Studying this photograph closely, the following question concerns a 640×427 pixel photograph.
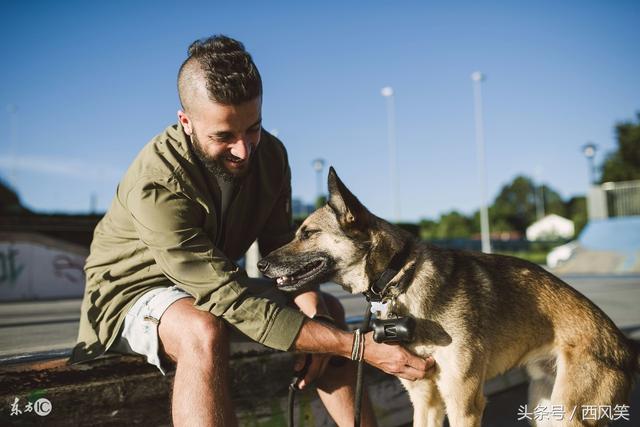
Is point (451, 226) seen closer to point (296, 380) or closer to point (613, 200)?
point (613, 200)

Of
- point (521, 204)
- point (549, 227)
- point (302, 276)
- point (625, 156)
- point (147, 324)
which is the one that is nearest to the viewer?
point (147, 324)

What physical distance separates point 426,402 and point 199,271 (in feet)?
5.18

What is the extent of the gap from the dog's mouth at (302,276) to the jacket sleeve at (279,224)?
466 mm

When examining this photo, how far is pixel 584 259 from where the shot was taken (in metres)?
20.3

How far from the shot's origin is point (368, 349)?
266 centimetres

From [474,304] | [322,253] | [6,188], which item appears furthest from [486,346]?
[6,188]

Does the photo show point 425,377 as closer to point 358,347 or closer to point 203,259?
point 358,347

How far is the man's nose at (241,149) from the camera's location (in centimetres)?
287

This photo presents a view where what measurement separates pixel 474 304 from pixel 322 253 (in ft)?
3.33

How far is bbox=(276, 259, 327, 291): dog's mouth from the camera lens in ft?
10.5

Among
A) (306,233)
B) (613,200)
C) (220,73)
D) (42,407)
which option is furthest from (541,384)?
(613,200)

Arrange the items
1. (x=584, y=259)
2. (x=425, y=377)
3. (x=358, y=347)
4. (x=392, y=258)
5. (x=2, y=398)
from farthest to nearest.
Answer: (x=584, y=259)
(x=392, y=258)
(x=425, y=377)
(x=358, y=347)
(x=2, y=398)

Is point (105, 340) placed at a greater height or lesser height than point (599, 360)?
greater

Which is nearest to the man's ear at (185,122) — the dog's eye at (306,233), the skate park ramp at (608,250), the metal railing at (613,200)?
the dog's eye at (306,233)
